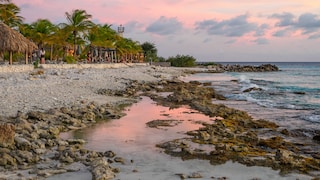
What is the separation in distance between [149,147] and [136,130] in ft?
6.60

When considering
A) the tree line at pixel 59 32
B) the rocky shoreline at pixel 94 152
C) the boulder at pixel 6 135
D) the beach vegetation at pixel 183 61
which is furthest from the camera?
the beach vegetation at pixel 183 61

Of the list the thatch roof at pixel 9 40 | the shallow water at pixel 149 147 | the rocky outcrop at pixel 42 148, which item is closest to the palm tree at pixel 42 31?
the thatch roof at pixel 9 40

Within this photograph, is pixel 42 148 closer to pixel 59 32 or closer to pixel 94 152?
pixel 94 152

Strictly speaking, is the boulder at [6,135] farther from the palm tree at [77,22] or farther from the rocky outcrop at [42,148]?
the palm tree at [77,22]

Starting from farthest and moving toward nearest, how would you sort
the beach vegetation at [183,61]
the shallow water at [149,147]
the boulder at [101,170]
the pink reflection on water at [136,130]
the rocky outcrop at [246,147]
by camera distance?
the beach vegetation at [183,61] < the pink reflection on water at [136,130] < the rocky outcrop at [246,147] < the shallow water at [149,147] < the boulder at [101,170]

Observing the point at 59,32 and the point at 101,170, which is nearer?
the point at 101,170

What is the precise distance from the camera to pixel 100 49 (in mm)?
54906

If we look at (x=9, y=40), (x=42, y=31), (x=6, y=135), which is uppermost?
(x=42, y=31)

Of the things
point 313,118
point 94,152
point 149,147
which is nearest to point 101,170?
point 94,152

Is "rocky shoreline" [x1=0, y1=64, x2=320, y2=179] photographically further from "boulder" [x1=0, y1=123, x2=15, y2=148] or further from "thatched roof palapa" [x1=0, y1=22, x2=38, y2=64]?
"thatched roof palapa" [x1=0, y1=22, x2=38, y2=64]

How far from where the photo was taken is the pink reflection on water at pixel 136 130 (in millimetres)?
8670

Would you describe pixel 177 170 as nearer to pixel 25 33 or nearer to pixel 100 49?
pixel 25 33

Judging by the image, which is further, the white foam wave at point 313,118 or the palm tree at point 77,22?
the palm tree at point 77,22

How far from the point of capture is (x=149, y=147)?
833cm
